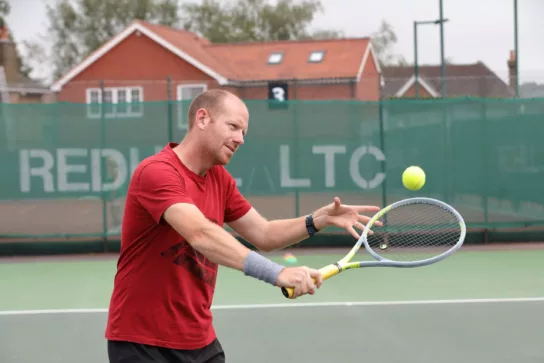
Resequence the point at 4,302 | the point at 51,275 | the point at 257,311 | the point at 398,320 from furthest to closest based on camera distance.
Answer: the point at 51,275 < the point at 4,302 < the point at 257,311 < the point at 398,320

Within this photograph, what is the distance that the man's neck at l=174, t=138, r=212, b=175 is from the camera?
9.92ft

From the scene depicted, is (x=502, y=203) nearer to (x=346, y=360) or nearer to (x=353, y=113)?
(x=353, y=113)

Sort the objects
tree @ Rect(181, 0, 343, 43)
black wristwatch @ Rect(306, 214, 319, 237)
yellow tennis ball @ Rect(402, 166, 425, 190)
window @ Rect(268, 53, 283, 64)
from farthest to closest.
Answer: tree @ Rect(181, 0, 343, 43)
window @ Rect(268, 53, 283, 64)
yellow tennis ball @ Rect(402, 166, 425, 190)
black wristwatch @ Rect(306, 214, 319, 237)

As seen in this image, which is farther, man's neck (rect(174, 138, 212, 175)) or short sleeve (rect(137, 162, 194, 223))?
man's neck (rect(174, 138, 212, 175))

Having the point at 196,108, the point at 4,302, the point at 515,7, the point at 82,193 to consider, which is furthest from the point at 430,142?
the point at 515,7

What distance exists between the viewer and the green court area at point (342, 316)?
5.39 meters

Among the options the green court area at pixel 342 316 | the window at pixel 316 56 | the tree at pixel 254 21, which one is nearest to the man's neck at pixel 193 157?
the green court area at pixel 342 316

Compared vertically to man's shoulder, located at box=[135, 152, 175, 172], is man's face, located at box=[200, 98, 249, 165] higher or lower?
higher

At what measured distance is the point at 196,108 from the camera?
3.01 meters

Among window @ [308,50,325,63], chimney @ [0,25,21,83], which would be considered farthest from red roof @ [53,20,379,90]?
chimney @ [0,25,21,83]

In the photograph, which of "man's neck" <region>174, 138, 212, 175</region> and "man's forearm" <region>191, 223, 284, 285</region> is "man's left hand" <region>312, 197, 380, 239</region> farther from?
"man's forearm" <region>191, 223, 284, 285</region>

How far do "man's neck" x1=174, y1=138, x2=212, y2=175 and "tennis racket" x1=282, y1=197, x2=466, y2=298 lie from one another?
1.88ft

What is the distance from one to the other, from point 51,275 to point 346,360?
4.85 meters

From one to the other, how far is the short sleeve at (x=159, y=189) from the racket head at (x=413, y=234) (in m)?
1.00
